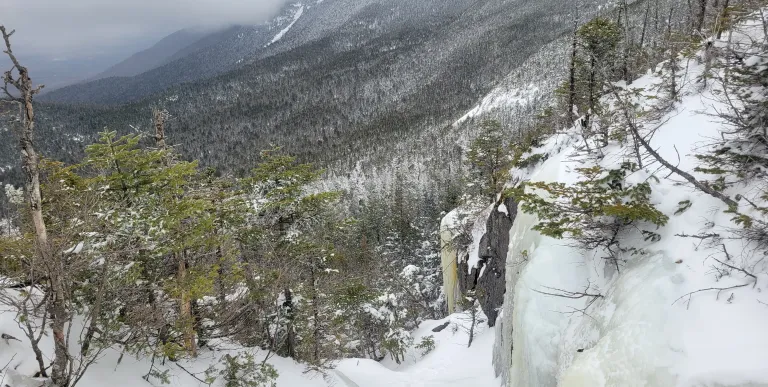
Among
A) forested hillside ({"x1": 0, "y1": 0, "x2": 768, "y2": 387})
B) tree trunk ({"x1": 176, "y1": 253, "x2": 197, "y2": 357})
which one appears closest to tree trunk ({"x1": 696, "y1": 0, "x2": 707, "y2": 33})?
forested hillside ({"x1": 0, "y1": 0, "x2": 768, "y2": 387})

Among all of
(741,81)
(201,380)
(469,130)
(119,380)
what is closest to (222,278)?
(201,380)

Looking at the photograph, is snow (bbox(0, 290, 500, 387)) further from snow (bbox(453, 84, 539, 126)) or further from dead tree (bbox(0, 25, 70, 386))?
snow (bbox(453, 84, 539, 126))

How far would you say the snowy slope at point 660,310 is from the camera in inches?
156

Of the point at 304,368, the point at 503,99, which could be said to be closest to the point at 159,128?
the point at 304,368

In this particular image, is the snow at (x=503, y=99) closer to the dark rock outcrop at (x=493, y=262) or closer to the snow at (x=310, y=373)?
the snow at (x=310, y=373)

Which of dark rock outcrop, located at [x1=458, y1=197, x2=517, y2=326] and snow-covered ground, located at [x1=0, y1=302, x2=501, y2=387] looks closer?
snow-covered ground, located at [x1=0, y1=302, x2=501, y2=387]

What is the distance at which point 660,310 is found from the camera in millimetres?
4660

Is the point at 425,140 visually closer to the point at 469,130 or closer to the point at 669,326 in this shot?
the point at 469,130

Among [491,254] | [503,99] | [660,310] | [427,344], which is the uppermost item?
[660,310]

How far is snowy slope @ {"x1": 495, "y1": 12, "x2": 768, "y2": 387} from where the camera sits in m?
3.96

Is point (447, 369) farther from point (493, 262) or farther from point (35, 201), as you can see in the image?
point (35, 201)

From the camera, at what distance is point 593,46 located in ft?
52.5

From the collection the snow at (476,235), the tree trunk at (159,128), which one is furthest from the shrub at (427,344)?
the tree trunk at (159,128)

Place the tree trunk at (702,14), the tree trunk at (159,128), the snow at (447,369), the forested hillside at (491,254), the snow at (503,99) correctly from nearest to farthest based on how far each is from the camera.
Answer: the forested hillside at (491,254)
the tree trunk at (159,128)
the snow at (447,369)
the tree trunk at (702,14)
the snow at (503,99)
